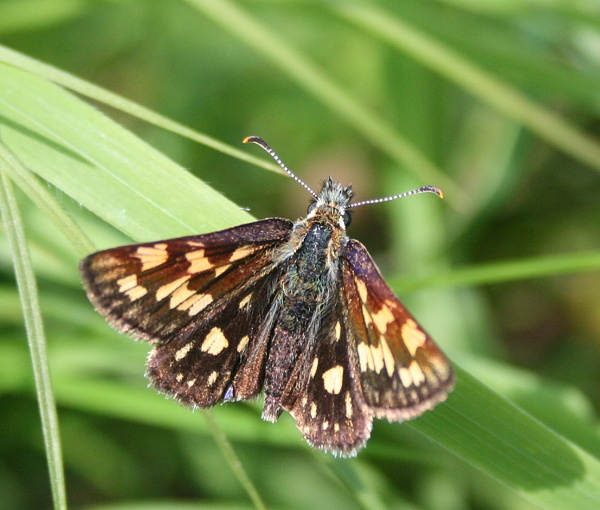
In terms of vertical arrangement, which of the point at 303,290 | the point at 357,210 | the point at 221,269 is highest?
the point at 357,210

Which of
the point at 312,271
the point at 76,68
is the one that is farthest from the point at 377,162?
the point at 312,271

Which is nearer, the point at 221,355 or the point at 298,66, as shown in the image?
the point at 221,355

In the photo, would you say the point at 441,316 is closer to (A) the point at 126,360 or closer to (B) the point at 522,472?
(A) the point at 126,360

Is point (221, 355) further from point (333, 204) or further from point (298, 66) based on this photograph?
point (298, 66)

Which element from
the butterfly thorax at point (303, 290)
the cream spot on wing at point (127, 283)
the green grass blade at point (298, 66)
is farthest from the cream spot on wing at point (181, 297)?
the green grass blade at point (298, 66)

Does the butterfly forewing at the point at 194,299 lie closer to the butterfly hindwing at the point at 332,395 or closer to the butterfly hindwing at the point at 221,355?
the butterfly hindwing at the point at 221,355

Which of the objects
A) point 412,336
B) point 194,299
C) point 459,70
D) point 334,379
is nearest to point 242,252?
point 194,299
